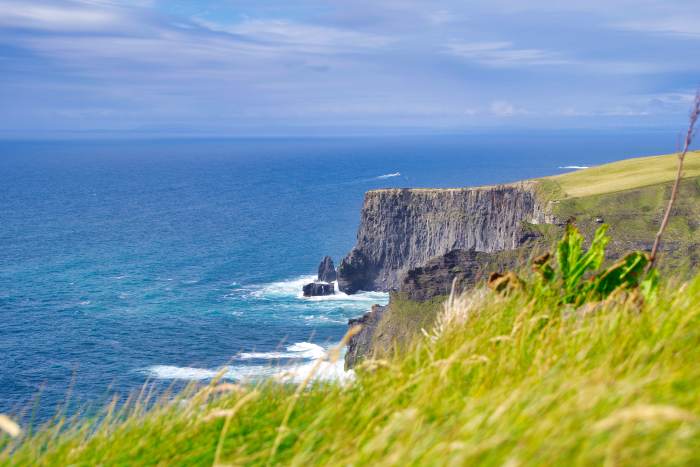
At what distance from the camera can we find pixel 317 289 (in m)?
98.1

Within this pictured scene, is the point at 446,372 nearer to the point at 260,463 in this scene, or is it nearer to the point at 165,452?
the point at 260,463

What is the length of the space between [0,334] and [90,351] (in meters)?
12.7

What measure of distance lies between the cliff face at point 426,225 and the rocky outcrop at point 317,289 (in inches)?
159

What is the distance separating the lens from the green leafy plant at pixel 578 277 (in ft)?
24.0

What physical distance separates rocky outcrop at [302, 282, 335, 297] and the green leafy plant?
8963 cm

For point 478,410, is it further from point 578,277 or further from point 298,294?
point 298,294

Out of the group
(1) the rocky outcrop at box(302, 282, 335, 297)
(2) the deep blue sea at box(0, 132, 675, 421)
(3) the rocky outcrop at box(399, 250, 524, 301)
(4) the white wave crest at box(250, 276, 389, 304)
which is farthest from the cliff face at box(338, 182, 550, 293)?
(3) the rocky outcrop at box(399, 250, 524, 301)

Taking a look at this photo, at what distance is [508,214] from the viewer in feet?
305

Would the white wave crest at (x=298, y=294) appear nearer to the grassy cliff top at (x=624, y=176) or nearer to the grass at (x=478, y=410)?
the grassy cliff top at (x=624, y=176)

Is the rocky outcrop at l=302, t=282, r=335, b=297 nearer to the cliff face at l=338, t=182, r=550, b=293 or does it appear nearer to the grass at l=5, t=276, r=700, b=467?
the cliff face at l=338, t=182, r=550, b=293

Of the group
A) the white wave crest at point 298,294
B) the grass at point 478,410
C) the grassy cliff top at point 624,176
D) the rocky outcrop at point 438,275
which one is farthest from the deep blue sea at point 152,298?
the grassy cliff top at point 624,176

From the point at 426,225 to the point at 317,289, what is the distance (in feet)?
55.6

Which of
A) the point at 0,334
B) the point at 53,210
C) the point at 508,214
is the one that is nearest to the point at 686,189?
the point at 508,214

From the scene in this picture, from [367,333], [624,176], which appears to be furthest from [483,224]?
[367,333]
